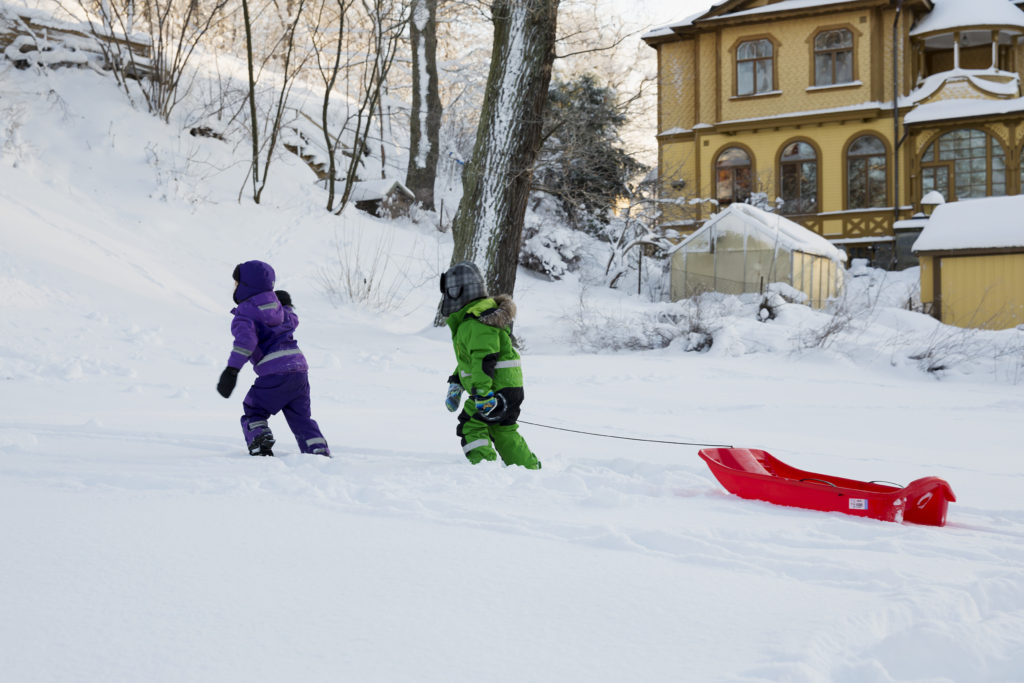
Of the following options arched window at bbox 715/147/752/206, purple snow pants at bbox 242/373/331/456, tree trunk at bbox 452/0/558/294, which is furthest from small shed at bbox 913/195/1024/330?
purple snow pants at bbox 242/373/331/456

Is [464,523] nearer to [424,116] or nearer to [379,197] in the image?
[379,197]

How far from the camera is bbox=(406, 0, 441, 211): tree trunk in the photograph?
60.9 feet

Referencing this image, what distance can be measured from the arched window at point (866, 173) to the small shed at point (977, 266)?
6953 millimetres

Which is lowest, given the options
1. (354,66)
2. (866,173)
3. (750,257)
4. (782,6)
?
(750,257)

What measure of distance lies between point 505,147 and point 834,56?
1623 centimetres

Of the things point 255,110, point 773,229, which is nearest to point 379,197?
point 255,110

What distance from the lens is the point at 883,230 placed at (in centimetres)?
2280

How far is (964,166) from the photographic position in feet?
74.4

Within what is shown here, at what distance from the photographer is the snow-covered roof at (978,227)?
15.1 meters

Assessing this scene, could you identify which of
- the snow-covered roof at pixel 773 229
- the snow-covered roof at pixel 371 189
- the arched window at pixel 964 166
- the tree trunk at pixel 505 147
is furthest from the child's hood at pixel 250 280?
the arched window at pixel 964 166

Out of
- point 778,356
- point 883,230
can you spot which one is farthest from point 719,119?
point 778,356

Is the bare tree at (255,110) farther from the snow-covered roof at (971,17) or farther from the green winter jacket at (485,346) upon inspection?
the snow-covered roof at (971,17)

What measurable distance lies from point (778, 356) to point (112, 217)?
9.90 meters

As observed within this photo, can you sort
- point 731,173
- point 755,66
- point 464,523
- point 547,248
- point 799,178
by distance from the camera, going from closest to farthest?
point 464,523, point 547,248, point 755,66, point 799,178, point 731,173
